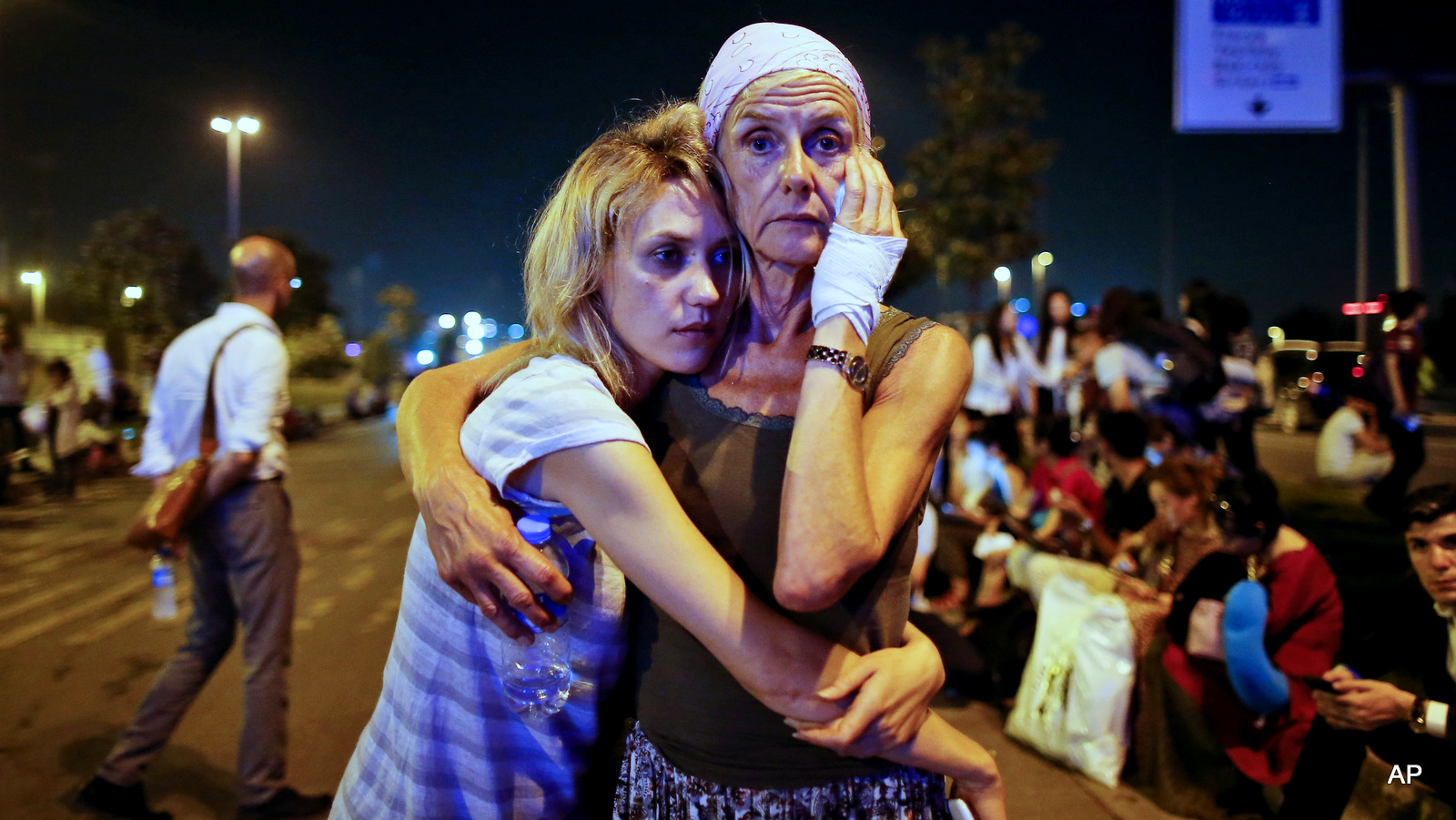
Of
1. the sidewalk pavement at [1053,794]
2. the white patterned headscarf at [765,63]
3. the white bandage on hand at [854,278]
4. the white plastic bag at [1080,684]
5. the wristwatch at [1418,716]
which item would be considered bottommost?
the sidewalk pavement at [1053,794]

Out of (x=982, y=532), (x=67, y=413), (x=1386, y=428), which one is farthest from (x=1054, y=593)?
(x=67, y=413)

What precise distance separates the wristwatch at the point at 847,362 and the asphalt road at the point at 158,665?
307cm

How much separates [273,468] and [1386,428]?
21.3 ft

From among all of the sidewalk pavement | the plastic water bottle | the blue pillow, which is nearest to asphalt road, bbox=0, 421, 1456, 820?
the sidewalk pavement

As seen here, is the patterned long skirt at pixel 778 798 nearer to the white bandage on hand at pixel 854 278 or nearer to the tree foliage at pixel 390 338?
the white bandage on hand at pixel 854 278

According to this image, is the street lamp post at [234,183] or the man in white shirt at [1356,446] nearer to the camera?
the man in white shirt at [1356,446]

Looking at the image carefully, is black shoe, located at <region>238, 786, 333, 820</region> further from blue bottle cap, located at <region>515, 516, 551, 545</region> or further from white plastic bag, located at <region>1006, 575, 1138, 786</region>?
white plastic bag, located at <region>1006, 575, 1138, 786</region>

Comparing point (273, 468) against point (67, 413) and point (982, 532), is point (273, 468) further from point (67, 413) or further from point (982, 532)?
point (67, 413)

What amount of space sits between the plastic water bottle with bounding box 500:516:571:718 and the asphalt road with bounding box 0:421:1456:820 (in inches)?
113

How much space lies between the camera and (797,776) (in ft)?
4.20

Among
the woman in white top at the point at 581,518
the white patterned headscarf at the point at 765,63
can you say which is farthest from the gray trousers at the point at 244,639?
the white patterned headscarf at the point at 765,63

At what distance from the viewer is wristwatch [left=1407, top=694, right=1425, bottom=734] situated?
2.58 meters

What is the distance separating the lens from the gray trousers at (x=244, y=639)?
11.3 feet

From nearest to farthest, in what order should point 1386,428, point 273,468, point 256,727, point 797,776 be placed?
point 797,776 < point 256,727 < point 273,468 < point 1386,428
